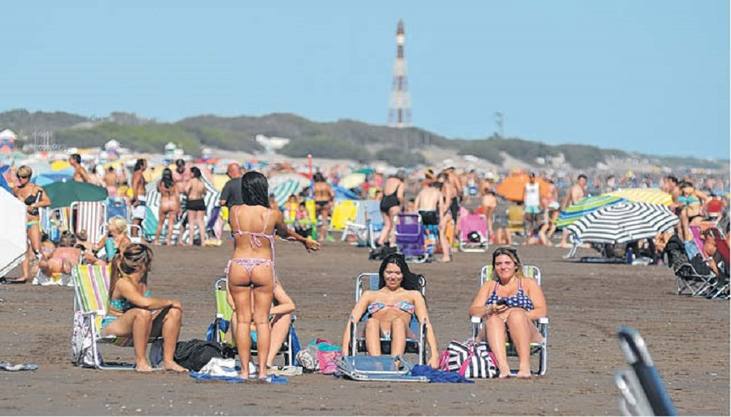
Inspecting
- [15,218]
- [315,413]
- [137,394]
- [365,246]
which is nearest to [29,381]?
[137,394]

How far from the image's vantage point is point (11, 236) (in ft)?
45.0

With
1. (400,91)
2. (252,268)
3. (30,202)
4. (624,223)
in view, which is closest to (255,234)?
(252,268)

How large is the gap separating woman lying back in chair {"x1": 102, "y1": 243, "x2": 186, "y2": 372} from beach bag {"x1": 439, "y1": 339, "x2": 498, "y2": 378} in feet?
5.42

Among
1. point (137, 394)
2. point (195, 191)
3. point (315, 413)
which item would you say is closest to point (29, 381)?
point (137, 394)

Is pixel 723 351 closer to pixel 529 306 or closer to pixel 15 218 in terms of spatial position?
pixel 529 306

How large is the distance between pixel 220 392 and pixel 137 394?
48 cm

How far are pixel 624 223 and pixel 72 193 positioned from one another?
7228mm

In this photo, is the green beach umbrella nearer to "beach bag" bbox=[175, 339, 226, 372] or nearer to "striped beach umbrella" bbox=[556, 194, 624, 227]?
"striped beach umbrella" bbox=[556, 194, 624, 227]

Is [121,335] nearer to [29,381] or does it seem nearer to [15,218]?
[29,381]

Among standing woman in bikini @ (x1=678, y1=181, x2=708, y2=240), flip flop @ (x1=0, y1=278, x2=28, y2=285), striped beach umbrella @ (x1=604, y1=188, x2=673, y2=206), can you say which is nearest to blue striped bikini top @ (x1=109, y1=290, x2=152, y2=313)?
flip flop @ (x1=0, y1=278, x2=28, y2=285)

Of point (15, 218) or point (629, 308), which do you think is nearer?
point (15, 218)

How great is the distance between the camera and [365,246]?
90.2ft

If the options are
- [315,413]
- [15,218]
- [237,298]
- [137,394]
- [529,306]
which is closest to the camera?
[315,413]

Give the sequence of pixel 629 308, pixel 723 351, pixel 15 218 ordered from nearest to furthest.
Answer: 1. pixel 723 351
2. pixel 15 218
3. pixel 629 308
